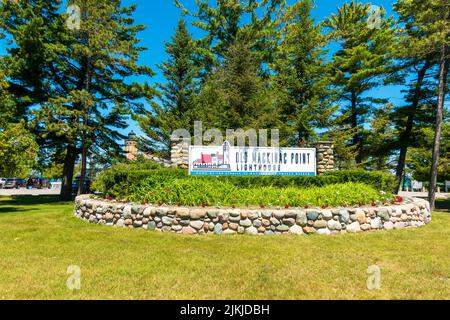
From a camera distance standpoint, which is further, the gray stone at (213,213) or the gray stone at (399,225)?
the gray stone at (399,225)

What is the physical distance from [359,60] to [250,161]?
44.7 feet

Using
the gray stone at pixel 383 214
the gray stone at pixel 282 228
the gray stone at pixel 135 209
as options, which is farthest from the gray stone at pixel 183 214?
the gray stone at pixel 383 214

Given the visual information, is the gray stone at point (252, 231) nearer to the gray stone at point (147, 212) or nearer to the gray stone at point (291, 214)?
the gray stone at point (291, 214)

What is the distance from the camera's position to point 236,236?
6.50 meters

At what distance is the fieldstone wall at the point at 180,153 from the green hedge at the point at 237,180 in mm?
1350

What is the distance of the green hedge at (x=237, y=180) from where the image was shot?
8.71m

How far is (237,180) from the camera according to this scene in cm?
906

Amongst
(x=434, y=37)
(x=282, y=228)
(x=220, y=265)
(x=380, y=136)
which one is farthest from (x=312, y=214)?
(x=380, y=136)

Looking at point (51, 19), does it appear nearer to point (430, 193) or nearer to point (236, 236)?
point (236, 236)

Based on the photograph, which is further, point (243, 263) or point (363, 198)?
point (363, 198)

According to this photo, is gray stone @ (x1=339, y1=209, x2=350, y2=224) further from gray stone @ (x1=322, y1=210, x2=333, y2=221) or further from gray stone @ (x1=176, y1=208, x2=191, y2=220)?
gray stone @ (x1=176, y1=208, x2=191, y2=220)

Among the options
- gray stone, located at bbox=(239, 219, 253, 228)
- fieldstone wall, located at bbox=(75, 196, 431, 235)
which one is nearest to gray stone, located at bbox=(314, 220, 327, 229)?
fieldstone wall, located at bbox=(75, 196, 431, 235)
